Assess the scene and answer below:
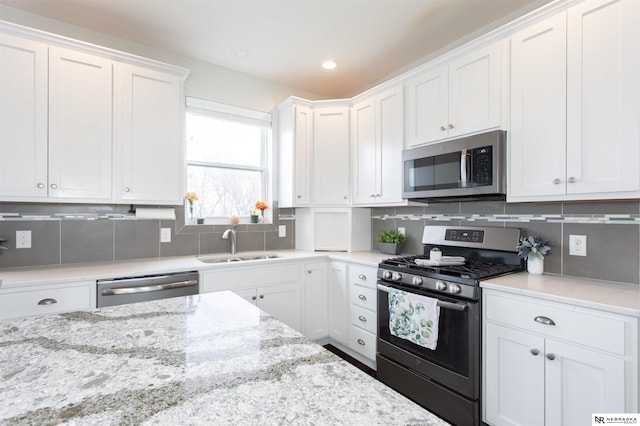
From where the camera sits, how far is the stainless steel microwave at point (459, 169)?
2055 millimetres

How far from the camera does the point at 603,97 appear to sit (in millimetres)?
1651

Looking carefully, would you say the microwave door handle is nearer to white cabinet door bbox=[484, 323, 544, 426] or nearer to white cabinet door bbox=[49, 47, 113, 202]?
white cabinet door bbox=[484, 323, 544, 426]

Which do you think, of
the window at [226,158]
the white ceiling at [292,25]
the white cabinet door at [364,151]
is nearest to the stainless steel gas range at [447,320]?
the white cabinet door at [364,151]

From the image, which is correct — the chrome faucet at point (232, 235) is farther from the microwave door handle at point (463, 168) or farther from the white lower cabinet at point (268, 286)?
the microwave door handle at point (463, 168)

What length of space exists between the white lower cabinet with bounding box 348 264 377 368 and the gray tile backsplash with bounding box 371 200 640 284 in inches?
35.7

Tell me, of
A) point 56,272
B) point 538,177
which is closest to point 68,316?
point 56,272

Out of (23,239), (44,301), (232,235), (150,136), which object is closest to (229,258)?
(232,235)

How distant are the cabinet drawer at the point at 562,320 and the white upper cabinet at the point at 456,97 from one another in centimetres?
111

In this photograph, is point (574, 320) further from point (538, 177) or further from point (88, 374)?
point (88, 374)

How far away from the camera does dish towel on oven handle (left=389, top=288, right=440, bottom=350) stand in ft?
6.47

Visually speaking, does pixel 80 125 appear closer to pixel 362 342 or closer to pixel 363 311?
pixel 363 311

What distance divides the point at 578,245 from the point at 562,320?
0.68m

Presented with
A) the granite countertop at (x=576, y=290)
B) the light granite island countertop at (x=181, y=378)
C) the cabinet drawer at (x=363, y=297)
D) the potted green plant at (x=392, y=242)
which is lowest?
the cabinet drawer at (x=363, y=297)

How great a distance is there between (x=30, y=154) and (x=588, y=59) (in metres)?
3.31
